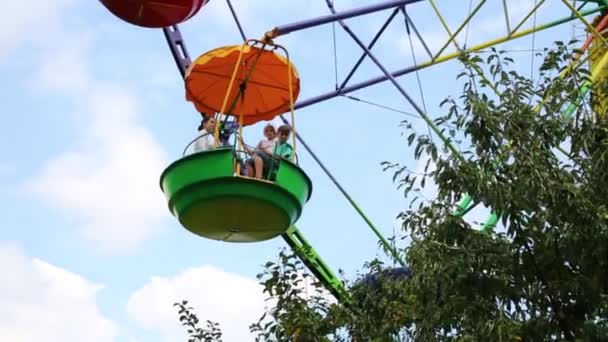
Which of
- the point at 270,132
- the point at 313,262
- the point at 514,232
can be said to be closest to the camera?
the point at 514,232

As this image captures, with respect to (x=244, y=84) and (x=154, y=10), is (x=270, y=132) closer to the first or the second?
(x=244, y=84)

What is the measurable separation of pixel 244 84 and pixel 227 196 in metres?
1.51

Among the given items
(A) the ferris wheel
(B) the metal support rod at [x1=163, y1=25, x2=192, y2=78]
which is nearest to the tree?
(A) the ferris wheel

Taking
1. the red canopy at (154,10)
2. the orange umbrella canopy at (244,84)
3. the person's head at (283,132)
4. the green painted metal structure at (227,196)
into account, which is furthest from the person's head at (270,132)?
the red canopy at (154,10)

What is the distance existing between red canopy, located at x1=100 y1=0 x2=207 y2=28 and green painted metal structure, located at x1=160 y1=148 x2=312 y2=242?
1.12 metres

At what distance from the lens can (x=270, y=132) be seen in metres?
9.17

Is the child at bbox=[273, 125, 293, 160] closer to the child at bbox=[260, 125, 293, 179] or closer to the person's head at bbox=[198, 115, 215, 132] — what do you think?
the child at bbox=[260, 125, 293, 179]

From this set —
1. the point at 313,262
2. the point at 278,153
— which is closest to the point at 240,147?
the point at 278,153

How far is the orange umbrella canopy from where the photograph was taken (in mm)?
9617

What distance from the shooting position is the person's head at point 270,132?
9.14m

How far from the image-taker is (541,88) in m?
7.55

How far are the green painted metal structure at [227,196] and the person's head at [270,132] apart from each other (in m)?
0.76

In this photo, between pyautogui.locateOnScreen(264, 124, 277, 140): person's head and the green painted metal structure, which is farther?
pyautogui.locateOnScreen(264, 124, 277, 140): person's head

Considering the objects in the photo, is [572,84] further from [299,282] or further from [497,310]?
[299,282]
